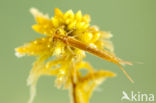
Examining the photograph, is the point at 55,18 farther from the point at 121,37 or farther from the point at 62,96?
the point at 121,37

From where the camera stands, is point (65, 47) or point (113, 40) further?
point (113, 40)

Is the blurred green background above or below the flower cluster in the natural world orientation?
above

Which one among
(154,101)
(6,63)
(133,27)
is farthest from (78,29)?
(133,27)

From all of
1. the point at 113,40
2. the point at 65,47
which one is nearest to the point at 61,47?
the point at 65,47

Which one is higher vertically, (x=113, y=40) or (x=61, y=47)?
(x=113, y=40)

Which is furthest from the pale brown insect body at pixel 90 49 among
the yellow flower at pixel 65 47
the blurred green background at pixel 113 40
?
the blurred green background at pixel 113 40

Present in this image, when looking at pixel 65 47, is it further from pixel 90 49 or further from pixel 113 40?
pixel 113 40

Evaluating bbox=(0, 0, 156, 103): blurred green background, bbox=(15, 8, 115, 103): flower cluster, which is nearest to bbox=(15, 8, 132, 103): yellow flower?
bbox=(15, 8, 115, 103): flower cluster

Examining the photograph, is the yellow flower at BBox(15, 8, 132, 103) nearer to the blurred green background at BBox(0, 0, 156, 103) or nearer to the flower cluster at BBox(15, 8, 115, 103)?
the flower cluster at BBox(15, 8, 115, 103)
